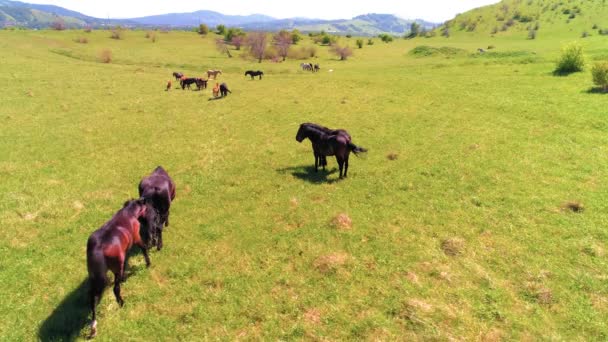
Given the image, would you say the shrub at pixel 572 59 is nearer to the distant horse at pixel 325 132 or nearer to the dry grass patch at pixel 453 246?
the distant horse at pixel 325 132

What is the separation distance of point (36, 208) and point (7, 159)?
24.0 feet

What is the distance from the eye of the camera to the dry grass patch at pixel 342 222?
39.3 ft

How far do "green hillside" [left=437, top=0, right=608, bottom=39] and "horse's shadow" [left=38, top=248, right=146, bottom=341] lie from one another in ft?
310

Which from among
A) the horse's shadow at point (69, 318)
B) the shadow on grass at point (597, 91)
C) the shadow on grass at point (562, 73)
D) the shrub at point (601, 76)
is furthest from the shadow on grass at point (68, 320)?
the shadow on grass at point (562, 73)

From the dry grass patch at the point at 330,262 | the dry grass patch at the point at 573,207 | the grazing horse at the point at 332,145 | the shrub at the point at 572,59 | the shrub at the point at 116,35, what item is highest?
the shrub at the point at 116,35

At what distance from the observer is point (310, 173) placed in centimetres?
1661

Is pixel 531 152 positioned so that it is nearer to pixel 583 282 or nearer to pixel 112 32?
pixel 583 282

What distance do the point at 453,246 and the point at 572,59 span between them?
34721 mm

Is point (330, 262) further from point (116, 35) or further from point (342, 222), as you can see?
point (116, 35)

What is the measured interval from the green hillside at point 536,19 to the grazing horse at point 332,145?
83420mm

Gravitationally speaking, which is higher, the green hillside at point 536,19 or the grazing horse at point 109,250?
the green hillside at point 536,19

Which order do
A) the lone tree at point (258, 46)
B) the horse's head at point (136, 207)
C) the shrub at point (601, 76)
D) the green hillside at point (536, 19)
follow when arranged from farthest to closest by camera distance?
the green hillside at point (536, 19)
the lone tree at point (258, 46)
the shrub at point (601, 76)
the horse's head at point (136, 207)

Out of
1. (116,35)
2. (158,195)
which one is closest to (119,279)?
(158,195)

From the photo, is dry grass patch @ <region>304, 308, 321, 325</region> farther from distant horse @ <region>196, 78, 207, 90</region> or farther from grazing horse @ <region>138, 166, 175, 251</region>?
distant horse @ <region>196, 78, 207, 90</region>
